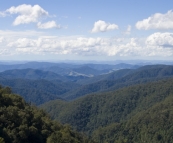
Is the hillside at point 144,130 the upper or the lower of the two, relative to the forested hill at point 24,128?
lower

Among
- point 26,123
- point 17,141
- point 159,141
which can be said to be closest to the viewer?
point 17,141

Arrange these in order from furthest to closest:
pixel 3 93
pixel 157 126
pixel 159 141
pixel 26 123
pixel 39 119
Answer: pixel 157 126 < pixel 159 141 < pixel 3 93 < pixel 39 119 < pixel 26 123

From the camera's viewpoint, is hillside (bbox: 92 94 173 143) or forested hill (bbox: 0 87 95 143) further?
hillside (bbox: 92 94 173 143)

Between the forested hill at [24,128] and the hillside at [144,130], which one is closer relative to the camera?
the forested hill at [24,128]

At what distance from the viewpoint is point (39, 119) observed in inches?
2062

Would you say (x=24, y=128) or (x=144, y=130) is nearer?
(x=24, y=128)

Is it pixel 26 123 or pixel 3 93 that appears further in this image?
pixel 3 93

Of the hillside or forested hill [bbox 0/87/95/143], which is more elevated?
forested hill [bbox 0/87/95/143]

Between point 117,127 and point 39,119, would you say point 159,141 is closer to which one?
point 117,127

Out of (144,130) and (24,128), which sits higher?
(24,128)

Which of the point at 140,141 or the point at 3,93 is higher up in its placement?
the point at 3,93

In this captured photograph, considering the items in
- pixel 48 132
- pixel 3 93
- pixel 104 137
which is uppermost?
pixel 3 93

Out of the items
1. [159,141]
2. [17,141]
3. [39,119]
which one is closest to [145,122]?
[159,141]

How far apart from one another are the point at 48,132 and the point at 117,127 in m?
106
